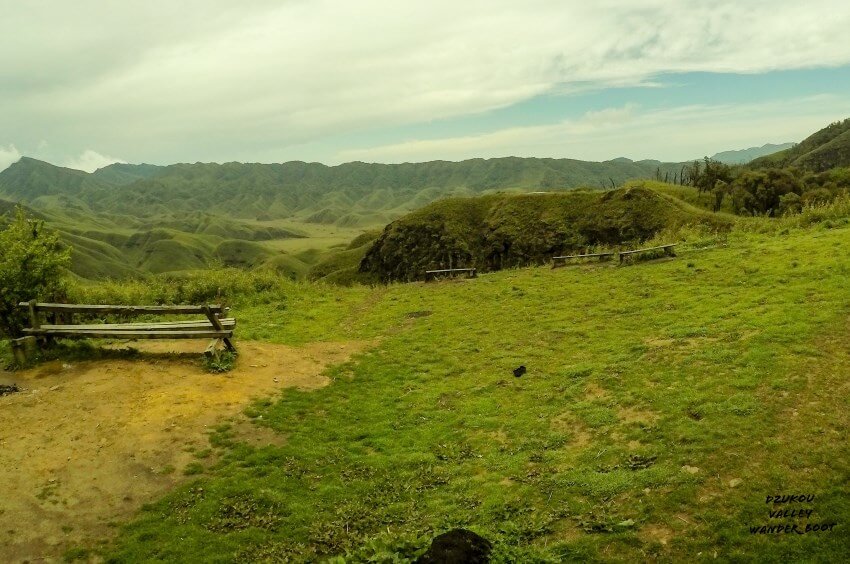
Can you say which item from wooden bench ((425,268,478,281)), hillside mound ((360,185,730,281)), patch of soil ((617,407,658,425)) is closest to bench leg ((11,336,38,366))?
patch of soil ((617,407,658,425))

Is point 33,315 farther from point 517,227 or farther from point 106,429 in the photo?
point 517,227

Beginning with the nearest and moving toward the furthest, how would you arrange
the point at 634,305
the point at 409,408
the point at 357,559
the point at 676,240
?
1. the point at 357,559
2. the point at 409,408
3. the point at 634,305
4. the point at 676,240

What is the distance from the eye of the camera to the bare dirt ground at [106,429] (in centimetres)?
887

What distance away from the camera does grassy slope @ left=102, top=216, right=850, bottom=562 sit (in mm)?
7383

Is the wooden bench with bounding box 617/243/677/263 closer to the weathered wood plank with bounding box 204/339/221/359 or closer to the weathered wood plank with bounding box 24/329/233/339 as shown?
the weathered wood plank with bounding box 24/329/233/339

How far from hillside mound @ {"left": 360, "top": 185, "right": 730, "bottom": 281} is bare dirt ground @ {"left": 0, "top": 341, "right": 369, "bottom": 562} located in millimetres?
47286

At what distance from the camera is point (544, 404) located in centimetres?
1200

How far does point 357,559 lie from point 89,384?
1068 cm

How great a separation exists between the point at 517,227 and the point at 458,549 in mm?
89030

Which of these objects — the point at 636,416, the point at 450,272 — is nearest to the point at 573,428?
the point at 636,416

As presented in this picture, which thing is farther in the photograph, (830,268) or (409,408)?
(830,268)

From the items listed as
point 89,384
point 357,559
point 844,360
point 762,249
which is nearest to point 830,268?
point 762,249

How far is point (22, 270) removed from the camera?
17.6m

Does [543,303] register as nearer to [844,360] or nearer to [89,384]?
[844,360]
